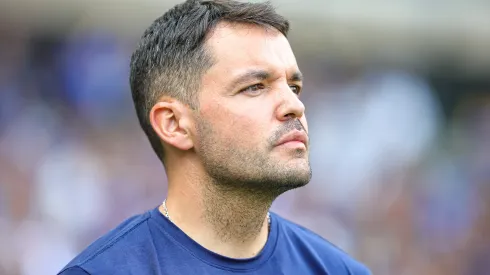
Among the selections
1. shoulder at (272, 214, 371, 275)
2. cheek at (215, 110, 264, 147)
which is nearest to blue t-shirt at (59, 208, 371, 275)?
shoulder at (272, 214, 371, 275)

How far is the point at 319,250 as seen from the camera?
3068 millimetres

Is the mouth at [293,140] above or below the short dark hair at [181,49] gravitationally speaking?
below

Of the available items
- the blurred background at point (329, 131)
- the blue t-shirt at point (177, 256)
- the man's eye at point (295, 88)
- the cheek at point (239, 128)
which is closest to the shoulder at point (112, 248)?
the blue t-shirt at point (177, 256)

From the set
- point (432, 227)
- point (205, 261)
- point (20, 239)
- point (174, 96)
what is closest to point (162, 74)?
point (174, 96)

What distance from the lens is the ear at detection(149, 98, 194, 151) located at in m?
2.91

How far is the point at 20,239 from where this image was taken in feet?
18.9

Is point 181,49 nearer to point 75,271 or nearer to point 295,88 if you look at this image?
point 295,88

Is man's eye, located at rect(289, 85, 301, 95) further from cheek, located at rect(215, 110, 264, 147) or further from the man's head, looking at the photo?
cheek, located at rect(215, 110, 264, 147)

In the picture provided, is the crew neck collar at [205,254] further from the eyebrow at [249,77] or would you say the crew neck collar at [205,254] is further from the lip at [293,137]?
the eyebrow at [249,77]

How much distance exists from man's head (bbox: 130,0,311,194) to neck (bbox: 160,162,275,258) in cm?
6

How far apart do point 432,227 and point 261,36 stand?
199 inches

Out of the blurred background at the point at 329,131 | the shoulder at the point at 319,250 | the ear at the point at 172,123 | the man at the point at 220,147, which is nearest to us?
the man at the point at 220,147

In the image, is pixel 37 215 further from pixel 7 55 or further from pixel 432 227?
pixel 432 227

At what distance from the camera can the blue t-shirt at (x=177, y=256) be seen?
2.64 m
